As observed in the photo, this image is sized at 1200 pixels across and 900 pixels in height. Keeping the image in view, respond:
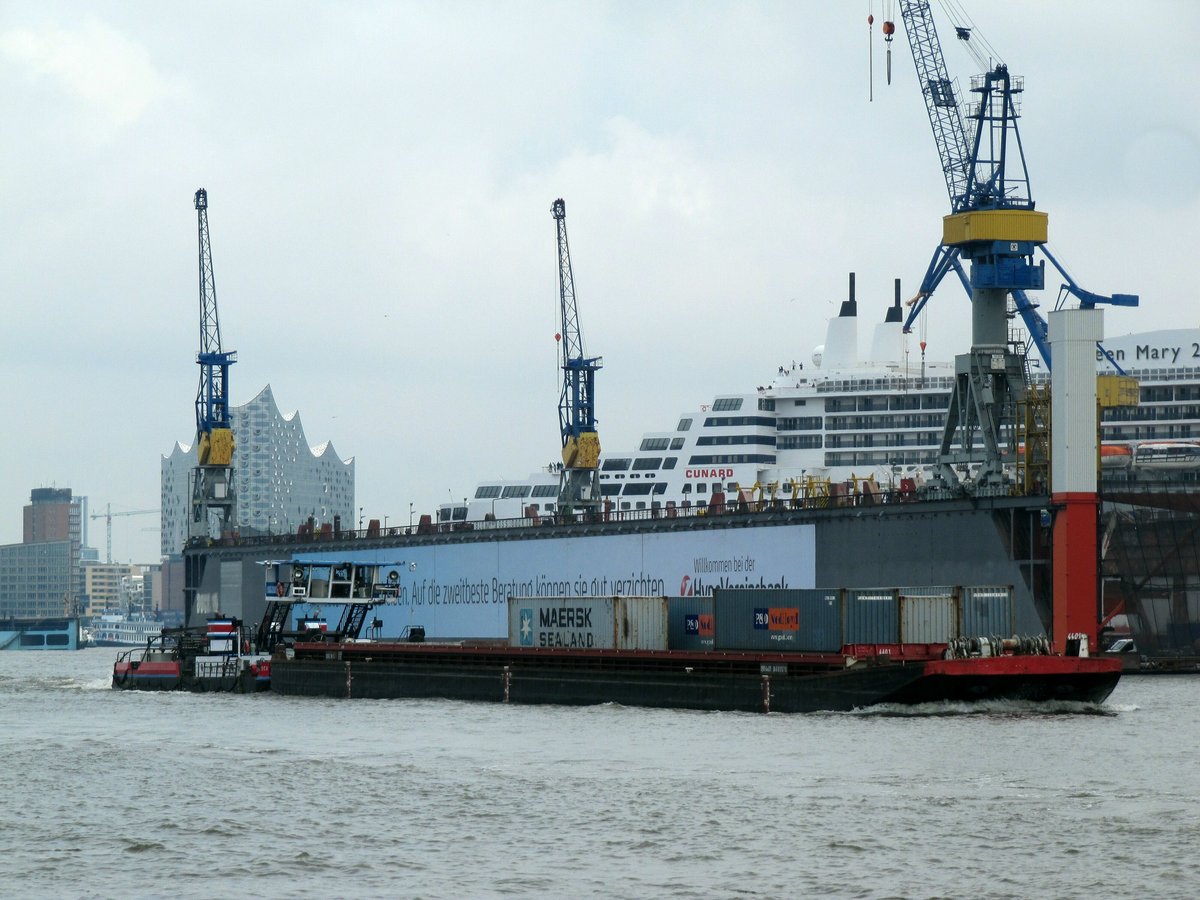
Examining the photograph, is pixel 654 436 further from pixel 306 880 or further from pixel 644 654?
pixel 306 880

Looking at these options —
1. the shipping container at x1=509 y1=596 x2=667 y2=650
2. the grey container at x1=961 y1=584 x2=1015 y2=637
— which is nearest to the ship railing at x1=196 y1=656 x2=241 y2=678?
the shipping container at x1=509 y1=596 x2=667 y2=650

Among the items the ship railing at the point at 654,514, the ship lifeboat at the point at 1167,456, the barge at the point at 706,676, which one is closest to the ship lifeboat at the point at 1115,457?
the ship lifeboat at the point at 1167,456

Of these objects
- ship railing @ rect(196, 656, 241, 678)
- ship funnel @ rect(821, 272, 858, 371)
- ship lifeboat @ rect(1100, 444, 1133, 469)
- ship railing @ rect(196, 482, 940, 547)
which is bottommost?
ship railing @ rect(196, 656, 241, 678)

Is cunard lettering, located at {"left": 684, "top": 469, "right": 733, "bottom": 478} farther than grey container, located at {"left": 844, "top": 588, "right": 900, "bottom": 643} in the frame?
Yes

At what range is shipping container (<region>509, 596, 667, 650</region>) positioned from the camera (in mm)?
69625

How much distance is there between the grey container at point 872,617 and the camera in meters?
61.1

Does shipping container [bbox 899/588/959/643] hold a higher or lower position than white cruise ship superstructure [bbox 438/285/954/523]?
lower

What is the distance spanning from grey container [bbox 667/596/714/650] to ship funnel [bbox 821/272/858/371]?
84.4 m

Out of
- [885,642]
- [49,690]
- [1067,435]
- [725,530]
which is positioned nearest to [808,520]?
[725,530]

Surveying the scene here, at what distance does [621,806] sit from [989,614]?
24.0 metres

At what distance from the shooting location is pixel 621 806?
4241cm

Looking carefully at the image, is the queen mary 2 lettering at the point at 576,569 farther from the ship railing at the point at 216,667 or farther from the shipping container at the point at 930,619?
the shipping container at the point at 930,619

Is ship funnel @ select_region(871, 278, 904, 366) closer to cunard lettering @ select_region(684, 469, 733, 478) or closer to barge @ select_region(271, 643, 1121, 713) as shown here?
cunard lettering @ select_region(684, 469, 733, 478)

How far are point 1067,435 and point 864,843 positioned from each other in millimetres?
49497
